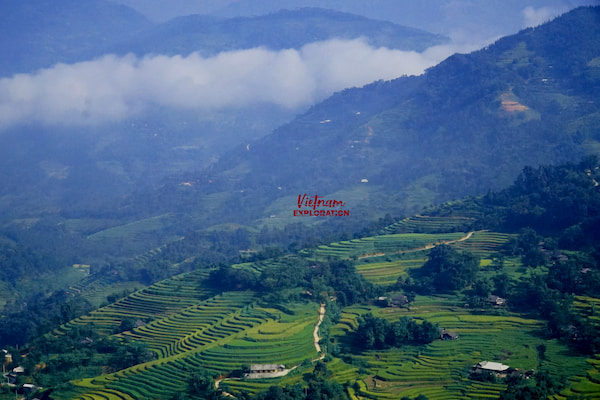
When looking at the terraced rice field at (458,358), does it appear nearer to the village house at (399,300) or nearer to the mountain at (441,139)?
the village house at (399,300)

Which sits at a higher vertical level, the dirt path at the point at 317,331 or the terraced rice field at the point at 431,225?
the terraced rice field at the point at 431,225

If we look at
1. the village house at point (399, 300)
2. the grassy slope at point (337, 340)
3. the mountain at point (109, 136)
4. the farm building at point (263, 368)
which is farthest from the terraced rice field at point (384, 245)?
the mountain at point (109, 136)

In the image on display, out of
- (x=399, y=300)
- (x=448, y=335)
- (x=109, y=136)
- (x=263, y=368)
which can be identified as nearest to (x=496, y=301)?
(x=448, y=335)

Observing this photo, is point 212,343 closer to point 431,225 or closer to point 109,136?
point 431,225

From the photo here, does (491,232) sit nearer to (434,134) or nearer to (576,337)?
(576,337)

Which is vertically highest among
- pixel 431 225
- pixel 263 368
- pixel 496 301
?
pixel 431 225

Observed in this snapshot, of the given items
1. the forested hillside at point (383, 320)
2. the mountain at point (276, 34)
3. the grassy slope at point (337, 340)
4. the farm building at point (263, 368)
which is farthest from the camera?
the mountain at point (276, 34)

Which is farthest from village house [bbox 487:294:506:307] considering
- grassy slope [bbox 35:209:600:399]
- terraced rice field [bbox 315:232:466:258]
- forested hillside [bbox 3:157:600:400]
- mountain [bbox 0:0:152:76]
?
mountain [bbox 0:0:152:76]

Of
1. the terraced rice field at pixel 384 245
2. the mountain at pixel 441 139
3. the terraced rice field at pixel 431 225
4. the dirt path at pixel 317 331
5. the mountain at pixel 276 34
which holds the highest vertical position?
the mountain at pixel 276 34
